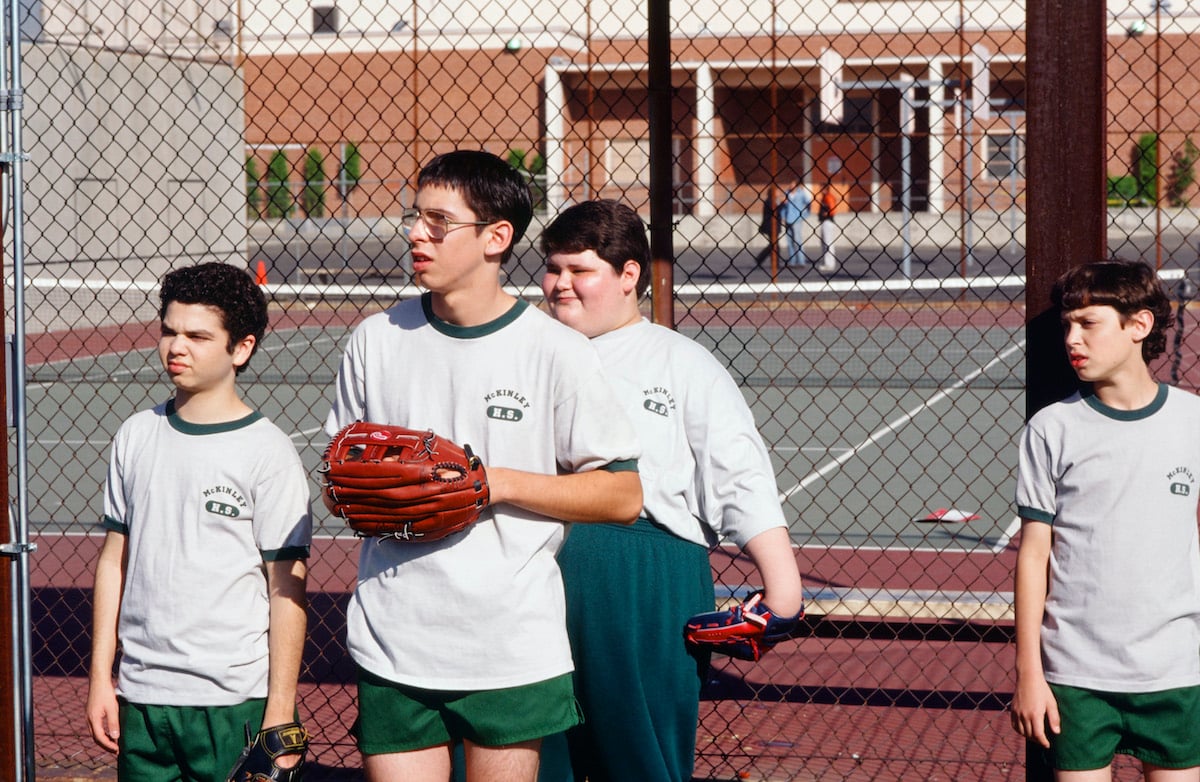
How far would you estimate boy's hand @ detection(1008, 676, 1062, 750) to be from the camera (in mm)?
3074

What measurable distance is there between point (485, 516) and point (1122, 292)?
4.84 ft

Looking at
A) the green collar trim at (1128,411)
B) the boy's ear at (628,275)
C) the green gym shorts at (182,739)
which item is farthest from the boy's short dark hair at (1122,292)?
the green gym shorts at (182,739)

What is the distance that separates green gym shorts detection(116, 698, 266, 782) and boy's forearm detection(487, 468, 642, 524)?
0.86 meters

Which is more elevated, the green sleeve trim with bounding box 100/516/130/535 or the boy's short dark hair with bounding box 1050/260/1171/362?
A: the boy's short dark hair with bounding box 1050/260/1171/362

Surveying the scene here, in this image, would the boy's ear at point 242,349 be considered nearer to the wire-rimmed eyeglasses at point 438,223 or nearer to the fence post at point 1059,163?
the wire-rimmed eyeglasses at point 438,223

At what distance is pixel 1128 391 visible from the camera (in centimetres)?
314

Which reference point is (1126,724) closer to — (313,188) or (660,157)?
(660,157)

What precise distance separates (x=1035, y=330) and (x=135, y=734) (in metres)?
2.29

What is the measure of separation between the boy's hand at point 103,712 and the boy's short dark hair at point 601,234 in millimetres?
1358

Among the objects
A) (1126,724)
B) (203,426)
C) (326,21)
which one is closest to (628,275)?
(203,426)

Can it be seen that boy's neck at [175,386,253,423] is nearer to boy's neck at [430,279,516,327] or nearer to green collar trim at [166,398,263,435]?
green collar trim at [166,398,263,435]

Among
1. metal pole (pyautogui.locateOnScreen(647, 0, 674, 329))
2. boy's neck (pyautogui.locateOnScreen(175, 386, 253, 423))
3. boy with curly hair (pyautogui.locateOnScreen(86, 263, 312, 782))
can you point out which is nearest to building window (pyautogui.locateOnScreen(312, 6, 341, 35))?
metal pole (pyautogui.locateOnScreen(647, 0, 674, 329))

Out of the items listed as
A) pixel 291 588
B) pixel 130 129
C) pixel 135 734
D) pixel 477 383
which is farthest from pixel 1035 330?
pixel 130 129

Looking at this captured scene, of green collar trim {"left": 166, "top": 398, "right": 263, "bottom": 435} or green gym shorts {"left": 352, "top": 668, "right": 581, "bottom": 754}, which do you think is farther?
green collar trim {"left": 166, "top": 398, "right": 263, "bottom": 435}
